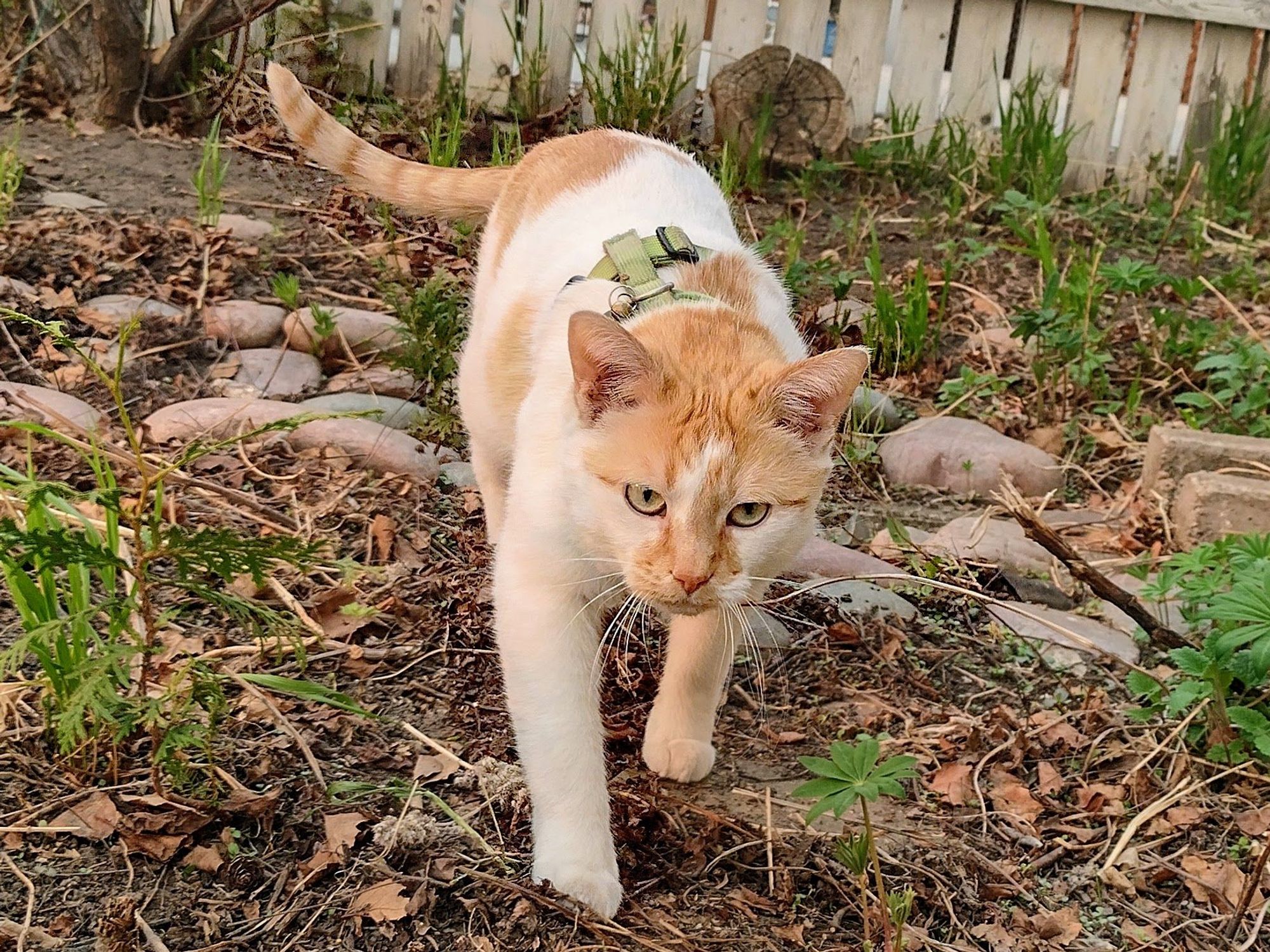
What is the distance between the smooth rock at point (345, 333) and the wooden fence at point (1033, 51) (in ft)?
7.81

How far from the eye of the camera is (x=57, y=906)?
191cm

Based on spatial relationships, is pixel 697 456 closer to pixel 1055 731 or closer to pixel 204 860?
pixel 204 860

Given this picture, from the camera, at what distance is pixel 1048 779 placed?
8.54 ft

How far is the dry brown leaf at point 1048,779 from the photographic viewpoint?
2584 millimetres

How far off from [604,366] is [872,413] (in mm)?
2189

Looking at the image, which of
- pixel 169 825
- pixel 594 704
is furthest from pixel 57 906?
pixel 594 704

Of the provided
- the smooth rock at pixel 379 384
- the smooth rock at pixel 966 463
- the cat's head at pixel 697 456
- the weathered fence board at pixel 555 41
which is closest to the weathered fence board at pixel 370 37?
the weathered fence board at pixel 555 41

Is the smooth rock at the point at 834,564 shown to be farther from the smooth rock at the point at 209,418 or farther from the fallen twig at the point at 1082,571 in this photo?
the smooth rock at the point at 209,418

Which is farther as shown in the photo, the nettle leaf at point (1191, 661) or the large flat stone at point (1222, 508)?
the large flat stone at point (1222, 508)

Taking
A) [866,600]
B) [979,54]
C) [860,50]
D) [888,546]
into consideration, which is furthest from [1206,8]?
[866,600]

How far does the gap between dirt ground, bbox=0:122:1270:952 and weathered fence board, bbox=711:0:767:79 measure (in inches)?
132

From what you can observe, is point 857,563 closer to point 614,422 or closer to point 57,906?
point 614,422

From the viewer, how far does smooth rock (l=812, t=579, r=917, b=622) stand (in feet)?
10.2

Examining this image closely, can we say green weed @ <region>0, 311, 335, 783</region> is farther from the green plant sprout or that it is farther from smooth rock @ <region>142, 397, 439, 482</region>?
smooth rock @ <region>142, 397, 439, 482</region>
